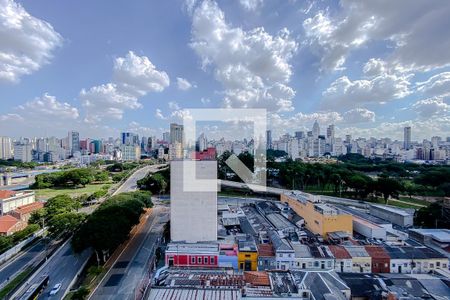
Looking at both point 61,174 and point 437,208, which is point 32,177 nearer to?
point 61,174

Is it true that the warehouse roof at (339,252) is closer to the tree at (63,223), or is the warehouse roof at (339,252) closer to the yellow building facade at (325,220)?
the yellow building facade at (325,220)

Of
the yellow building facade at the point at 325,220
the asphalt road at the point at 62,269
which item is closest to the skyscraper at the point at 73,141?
the asphalt road at the point at 62,269

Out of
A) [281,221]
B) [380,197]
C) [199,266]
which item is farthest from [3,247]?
[380,197]

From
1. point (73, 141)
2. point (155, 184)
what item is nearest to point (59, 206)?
point (155, 184)

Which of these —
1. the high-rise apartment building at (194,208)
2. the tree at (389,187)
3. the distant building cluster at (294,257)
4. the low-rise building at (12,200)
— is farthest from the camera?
the tree at (389,187)

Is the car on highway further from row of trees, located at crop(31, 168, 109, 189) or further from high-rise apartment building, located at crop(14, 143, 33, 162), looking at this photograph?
high-rise apartment building, located at crop(14, 143, 33, 162)

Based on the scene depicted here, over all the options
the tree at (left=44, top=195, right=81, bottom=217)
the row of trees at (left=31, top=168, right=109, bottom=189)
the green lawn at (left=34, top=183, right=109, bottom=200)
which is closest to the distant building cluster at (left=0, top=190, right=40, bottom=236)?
the tree at (left=44, top=195, right=81, bottom=217)
